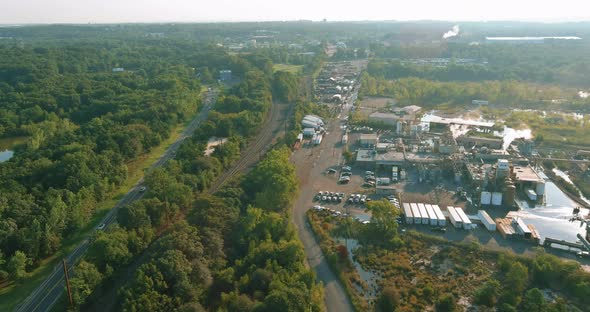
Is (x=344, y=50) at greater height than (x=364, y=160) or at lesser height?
greater

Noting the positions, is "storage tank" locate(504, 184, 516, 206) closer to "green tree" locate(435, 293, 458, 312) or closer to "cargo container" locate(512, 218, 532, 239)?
"cargo container" locate(512, 218, 532, 239)

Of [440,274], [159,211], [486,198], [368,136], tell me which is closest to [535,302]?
[440,274]

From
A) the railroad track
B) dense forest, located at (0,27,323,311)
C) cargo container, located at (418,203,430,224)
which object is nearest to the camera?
dense forest, located at (0,27,323,311)

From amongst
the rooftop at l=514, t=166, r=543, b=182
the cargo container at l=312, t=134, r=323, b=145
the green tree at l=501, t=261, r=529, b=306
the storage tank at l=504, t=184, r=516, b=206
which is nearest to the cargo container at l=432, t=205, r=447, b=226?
the storage tank at l=504, t=184, r=516, b=206

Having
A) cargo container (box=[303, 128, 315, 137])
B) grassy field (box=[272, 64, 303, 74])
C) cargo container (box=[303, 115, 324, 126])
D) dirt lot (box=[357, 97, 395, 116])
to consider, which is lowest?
cargo container (box=[303, 128, 315, 137])

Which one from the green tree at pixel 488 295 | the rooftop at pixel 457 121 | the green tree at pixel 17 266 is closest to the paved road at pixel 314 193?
the green tree at pixel 488 295

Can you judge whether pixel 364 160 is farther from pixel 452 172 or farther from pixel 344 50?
pixel 344 50

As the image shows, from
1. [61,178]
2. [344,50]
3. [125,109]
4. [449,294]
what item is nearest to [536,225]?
[449,294]

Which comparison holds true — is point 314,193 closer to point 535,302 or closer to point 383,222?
point 383,222
